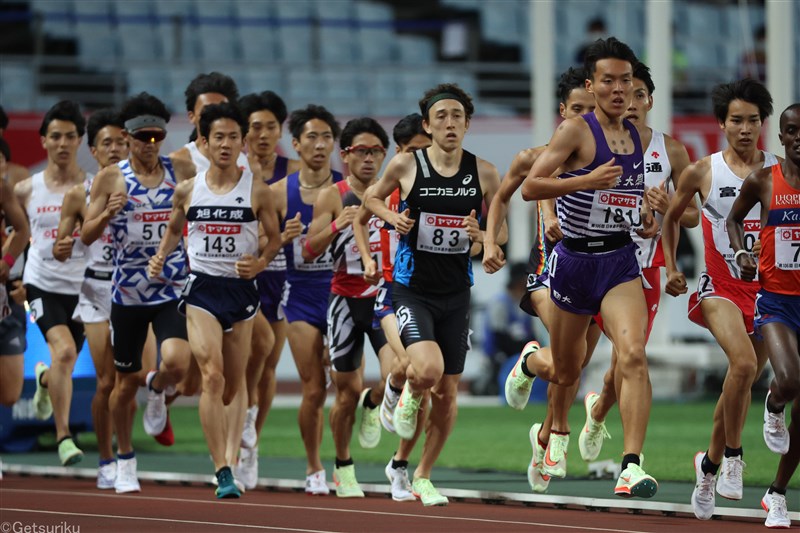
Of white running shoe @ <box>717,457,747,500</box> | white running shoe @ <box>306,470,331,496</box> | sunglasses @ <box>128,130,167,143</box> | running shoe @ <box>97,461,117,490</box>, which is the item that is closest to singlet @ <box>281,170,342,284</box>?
sunglasses @ <box>128,130,167,143</box>

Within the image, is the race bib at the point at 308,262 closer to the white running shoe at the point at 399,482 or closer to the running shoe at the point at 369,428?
the running shoe at the point at 369,428

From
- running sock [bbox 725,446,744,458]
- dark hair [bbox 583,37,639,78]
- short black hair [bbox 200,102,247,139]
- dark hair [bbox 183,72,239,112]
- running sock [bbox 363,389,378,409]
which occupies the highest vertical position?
dark hair [bbox 183,72,239,112]

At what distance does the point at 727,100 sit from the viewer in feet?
32.4

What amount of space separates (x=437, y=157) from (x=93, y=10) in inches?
768

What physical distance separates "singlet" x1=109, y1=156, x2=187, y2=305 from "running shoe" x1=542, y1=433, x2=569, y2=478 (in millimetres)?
3084

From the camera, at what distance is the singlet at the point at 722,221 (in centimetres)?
971

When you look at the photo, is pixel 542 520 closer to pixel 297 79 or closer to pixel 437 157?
pixel 437 157

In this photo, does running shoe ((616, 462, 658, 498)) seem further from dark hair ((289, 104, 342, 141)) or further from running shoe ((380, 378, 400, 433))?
dark hair ((289, 104, 342, 141))

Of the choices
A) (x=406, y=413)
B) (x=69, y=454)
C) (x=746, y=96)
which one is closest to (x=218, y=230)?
(x=406, y=413)

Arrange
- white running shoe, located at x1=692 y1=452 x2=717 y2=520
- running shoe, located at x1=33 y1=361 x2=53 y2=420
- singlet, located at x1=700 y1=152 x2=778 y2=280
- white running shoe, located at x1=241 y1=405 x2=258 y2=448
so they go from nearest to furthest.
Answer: white running shoe, located at x1=692 y1=452 x2=717 y2=520 < singlet, located at x1=700 y1=152 x2=778 y2=280 < white running shoe, located at x1=241 y1=405 x2=258 y2=448 < running shoe, located at x1=33 y1=361 x2=53 y2=420

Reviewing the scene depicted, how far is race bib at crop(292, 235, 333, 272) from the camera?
474 inches

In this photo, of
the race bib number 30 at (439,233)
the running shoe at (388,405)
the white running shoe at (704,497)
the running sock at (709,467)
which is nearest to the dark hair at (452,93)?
the race bib number 30 at (439,233)

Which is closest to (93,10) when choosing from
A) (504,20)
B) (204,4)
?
(204,4)

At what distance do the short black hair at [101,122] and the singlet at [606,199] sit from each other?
5.12m
